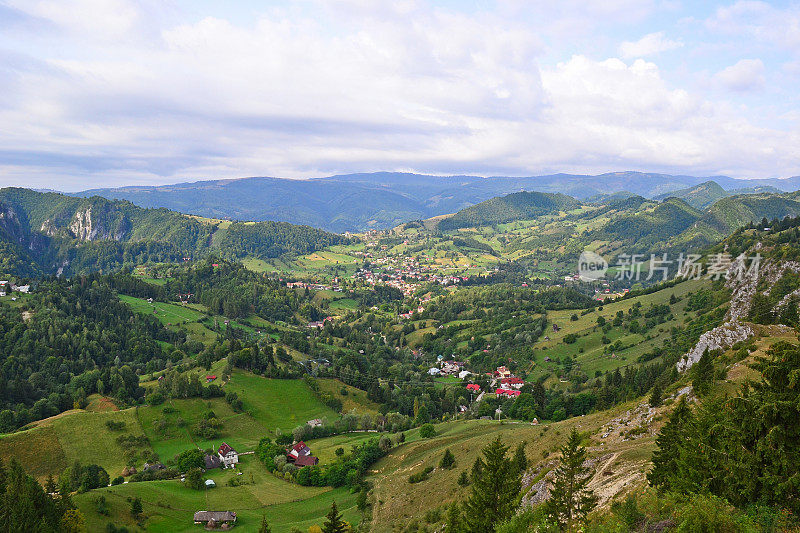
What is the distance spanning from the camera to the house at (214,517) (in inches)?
1891

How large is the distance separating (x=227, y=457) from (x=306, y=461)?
12.8m

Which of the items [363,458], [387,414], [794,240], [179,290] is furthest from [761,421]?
[179,290]

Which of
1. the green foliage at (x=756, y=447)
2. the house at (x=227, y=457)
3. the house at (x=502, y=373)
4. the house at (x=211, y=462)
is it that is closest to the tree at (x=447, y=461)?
the green foliage at (x=756, y=447)

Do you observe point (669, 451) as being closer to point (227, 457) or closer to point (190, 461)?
point (190, 461)

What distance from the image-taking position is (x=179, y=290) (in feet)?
640

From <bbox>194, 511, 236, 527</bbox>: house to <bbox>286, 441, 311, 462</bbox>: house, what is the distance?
1891 centimetres

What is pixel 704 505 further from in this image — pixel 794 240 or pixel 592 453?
pixel 794 240

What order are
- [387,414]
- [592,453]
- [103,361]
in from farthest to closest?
1. [103,361]
2. [387,414]
3. [592,453]

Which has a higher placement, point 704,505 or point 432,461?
point 704,505

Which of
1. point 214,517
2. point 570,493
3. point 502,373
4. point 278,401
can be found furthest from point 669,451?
point 502,373

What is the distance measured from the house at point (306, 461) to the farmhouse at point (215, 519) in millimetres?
17347

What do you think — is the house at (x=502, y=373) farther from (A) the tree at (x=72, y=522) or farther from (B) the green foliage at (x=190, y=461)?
(A) the tree at (x=72, y=522)

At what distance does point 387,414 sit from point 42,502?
62.1 meters

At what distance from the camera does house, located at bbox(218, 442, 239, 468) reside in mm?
66250
